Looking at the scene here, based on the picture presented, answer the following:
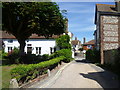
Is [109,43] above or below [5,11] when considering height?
below

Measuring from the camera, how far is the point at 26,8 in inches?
493

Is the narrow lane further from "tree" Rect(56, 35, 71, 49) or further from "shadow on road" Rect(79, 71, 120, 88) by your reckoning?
"tree" Rect(56, 35, 71, 49)

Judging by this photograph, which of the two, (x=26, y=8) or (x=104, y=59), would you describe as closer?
(x=26, y=8)

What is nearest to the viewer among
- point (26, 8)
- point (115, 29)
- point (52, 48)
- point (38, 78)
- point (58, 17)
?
point (38, 78)

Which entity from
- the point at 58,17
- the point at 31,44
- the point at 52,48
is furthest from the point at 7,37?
the point at 58,17

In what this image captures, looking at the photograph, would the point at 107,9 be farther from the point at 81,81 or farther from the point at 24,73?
the point at 24,73

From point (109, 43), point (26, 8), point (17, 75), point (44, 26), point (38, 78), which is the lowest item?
point (38, 78)

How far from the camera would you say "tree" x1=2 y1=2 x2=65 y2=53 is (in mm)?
12711

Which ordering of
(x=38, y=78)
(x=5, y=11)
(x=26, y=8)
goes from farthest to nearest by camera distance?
(x=5, y=11) → (x=26, y=8) → (x=38, y=78)

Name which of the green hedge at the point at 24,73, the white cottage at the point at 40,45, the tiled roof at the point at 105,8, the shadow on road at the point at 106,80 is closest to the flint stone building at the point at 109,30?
the tiled roof at the point at 105,8

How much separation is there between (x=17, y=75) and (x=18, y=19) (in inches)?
389

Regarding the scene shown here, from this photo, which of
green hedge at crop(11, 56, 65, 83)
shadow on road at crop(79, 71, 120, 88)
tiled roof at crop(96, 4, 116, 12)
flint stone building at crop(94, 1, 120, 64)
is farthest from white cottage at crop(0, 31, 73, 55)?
green hedge at crop(11, 56, 65, 83)

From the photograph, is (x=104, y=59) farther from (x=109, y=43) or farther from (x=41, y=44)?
(x=41, y=44)

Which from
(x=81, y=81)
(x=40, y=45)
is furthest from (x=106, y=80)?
(x=40, y=45)
